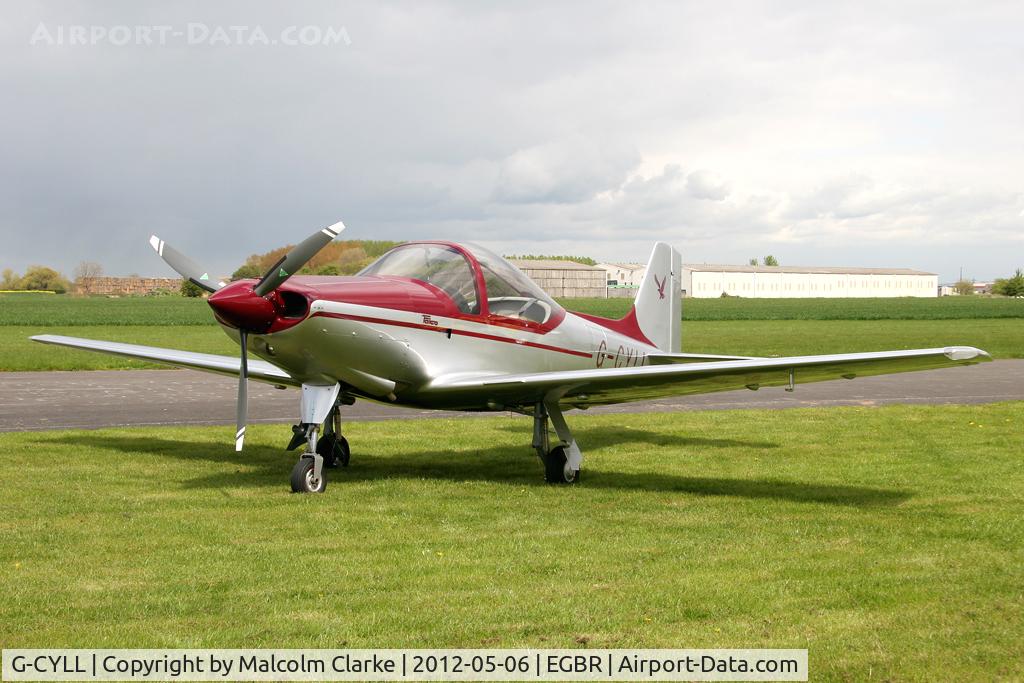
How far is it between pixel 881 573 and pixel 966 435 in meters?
8.12

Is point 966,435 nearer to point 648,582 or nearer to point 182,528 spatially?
point 648,582

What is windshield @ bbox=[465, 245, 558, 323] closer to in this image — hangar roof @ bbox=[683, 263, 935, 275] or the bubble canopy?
the bubble canopy

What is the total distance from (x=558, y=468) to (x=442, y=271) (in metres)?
2.34

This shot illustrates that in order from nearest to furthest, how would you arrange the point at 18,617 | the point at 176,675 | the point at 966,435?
1. the point at 176,675
2. the point at 18,617
3. the point at 966,435

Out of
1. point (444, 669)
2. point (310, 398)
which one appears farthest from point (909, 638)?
point (310, 398)

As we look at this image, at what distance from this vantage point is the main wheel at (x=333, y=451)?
11.1m

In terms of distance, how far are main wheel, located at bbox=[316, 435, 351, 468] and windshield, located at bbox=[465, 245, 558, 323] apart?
94.6 inches

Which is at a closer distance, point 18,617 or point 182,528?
point 18,617

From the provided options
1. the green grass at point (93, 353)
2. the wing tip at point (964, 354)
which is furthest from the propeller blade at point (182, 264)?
the green grass at point (93, 353)

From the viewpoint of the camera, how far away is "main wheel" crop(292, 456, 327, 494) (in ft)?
30.7

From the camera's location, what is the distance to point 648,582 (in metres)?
6.13

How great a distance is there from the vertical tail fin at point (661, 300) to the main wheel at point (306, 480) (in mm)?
6079

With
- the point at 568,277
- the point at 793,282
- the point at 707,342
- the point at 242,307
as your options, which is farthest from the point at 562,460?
the point at 793,282

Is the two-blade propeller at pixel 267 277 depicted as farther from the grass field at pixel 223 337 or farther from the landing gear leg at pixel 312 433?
the grass field at pixel 223 337
